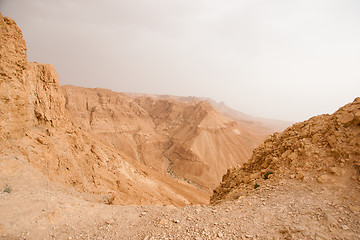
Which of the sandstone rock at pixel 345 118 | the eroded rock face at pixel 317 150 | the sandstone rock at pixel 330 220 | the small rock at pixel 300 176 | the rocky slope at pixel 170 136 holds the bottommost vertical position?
the rocky slope at pixel 170 136

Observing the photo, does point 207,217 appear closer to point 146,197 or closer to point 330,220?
point 330,220

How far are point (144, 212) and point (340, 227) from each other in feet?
15.3

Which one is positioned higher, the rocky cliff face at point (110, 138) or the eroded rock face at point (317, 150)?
the eroded rock face at point (317, 150)

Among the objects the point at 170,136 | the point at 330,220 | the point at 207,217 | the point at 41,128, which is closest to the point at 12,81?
the point at 41,128

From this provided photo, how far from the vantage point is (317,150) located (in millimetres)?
5555

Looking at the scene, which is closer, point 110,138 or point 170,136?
point 110,138

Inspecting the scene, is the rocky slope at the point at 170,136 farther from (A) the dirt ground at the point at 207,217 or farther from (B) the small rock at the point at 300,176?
(A) the dirt ground at the point at 207,217

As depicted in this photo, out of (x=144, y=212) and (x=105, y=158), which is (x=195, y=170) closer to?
(x=105, y=158)

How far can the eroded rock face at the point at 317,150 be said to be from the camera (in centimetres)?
498

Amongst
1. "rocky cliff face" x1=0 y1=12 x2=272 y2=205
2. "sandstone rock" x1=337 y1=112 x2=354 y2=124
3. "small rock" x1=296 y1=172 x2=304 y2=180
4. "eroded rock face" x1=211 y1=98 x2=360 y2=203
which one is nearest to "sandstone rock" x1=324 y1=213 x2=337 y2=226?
"eroded rock face" x1=211 y1=98 x2=360 y2=203

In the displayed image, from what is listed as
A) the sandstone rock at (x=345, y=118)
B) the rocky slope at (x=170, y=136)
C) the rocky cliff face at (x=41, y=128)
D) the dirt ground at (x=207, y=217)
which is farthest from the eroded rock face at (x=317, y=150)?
the rocky slope at (x=170, y=136)

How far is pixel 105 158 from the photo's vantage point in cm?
1628

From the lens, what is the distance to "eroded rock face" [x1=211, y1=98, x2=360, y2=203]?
4.98 metres

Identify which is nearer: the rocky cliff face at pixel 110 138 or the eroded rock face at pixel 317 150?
the eroded rock face at pixel 317 150
